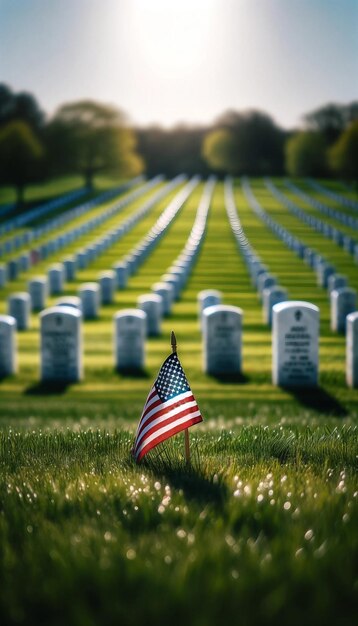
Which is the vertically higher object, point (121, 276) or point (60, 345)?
point (60, 345)

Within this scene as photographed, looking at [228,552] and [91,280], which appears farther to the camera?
[91,280]

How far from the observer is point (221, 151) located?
130250mm

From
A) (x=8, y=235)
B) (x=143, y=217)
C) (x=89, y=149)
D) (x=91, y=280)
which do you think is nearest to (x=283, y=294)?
(x=91, y=280)

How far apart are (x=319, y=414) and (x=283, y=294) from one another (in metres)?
9.41

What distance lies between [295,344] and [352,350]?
3.00 ft

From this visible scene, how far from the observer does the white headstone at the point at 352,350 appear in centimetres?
1519

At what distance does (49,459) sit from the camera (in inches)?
299

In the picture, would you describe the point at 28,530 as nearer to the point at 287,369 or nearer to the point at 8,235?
the point at 287,369

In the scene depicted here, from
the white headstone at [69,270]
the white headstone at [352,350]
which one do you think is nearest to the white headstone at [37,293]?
the white headstone at [69,270]

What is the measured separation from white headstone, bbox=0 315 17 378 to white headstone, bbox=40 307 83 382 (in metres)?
0.71

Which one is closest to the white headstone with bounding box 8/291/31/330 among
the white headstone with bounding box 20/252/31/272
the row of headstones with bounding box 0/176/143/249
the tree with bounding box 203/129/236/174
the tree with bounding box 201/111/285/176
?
the white headstone with bounding box 20/252/31/272

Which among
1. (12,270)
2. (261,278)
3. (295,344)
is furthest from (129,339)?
(12,270)

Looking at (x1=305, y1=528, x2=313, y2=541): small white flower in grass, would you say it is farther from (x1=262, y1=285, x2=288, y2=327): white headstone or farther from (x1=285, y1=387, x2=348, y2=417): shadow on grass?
(x1=262, y1=285, x2=288, y2=327): white headstone

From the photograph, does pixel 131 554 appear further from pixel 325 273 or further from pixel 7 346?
pixel 325 273
